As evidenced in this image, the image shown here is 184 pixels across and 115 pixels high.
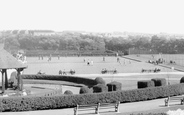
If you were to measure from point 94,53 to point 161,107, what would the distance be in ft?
272

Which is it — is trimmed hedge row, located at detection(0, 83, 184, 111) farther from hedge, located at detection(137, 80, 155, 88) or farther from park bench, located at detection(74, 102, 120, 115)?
hedge, located at detection(137, 80, 155, 88)

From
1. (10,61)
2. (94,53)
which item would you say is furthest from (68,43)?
(10,61)

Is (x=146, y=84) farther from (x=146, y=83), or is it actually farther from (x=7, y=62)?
(x=7, y=62)

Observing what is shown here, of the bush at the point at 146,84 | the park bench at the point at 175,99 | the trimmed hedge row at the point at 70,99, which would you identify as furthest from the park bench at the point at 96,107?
the bush at the point at 146,84

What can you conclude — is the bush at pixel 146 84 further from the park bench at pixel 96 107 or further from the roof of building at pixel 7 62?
the roof of building at pixel 7 62

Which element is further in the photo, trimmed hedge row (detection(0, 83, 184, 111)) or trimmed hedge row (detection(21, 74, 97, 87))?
trimmed hedge row (detection(21, 74, 97, 87))

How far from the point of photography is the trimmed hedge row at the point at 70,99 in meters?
24.3

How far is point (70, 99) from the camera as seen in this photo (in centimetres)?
2559

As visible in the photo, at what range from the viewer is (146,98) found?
28797 mm

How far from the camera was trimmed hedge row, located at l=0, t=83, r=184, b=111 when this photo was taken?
2433 centimetres

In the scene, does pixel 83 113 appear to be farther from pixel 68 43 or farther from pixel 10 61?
pixel 68 43

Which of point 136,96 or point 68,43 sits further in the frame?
point 68,43

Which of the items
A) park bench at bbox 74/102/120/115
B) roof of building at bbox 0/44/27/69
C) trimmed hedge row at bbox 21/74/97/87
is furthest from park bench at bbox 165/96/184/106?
trimmed hedge row at bbox 21/74/97/87

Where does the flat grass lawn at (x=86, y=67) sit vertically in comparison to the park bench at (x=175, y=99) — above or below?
below
